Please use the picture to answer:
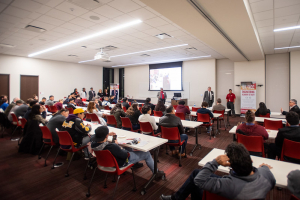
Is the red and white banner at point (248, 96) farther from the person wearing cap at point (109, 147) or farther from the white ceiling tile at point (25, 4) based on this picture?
the white ceiling tile at point (25, 4)

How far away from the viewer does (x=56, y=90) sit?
442 inches

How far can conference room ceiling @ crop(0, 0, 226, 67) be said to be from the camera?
376cm

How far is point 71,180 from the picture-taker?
2.88m

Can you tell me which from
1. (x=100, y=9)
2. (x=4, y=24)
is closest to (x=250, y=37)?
(x=100, y=9)

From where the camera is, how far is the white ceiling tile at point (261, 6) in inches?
143

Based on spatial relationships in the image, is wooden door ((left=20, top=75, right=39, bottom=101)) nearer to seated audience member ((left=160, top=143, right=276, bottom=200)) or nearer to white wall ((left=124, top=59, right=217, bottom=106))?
white wall ((left=124, top=59, right=217, bottom=106))

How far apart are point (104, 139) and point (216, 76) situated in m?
9.68

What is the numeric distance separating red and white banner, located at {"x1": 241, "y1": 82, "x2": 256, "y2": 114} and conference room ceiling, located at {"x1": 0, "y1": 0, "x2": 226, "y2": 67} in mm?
3545

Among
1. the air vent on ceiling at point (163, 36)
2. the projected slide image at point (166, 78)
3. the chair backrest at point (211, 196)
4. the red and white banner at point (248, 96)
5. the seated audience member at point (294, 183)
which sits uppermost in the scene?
the air vent on ceiling at point (163, 36)

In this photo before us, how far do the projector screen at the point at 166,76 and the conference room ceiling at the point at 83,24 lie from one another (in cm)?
400

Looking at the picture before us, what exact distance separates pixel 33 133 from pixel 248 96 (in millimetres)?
9455

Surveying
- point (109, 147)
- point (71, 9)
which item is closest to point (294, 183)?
point (109, 147)

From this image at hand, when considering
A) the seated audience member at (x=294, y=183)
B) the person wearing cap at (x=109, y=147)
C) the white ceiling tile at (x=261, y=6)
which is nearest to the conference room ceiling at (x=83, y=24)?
the white ceiling tile at (x=261, y=6)

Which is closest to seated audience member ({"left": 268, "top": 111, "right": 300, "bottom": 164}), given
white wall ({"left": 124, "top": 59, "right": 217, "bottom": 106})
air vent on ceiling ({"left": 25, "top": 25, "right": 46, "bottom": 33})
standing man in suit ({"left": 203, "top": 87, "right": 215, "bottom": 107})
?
air vent on ceiling ({"left": 25, "top": 25, "right": 46, "bottom": 33})
